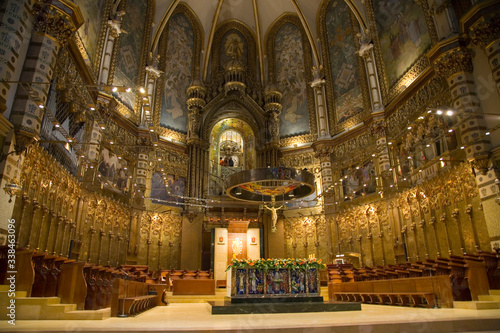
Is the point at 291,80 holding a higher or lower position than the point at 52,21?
higher

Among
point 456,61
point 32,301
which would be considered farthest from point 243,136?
point 32,301

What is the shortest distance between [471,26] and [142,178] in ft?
61.4

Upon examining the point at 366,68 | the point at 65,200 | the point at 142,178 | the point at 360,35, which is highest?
the point at 360,35

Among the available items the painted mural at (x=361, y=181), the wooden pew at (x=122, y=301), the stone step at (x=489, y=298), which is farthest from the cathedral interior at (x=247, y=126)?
the wooden pew at (x=122, y=301)

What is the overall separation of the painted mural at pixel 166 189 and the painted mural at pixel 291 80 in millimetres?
9223

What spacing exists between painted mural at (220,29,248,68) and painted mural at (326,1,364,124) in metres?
7.43

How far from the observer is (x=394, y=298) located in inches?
468

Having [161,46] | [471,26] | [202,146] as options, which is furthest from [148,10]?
[471,26]

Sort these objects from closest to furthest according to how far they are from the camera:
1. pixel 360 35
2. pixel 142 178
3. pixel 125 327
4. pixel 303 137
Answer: pixel 125 327, pixel 142 178, pixel 360 35, pixel 303 137

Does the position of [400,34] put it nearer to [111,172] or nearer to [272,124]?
[272,124]

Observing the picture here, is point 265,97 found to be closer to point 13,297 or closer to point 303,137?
point 303,137

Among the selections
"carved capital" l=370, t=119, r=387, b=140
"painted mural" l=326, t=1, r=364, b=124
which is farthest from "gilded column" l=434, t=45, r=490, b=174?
"painted mural" l=326, t=1, r=364, b=124

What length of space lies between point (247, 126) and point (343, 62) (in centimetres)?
887

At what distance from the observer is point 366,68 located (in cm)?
2211
